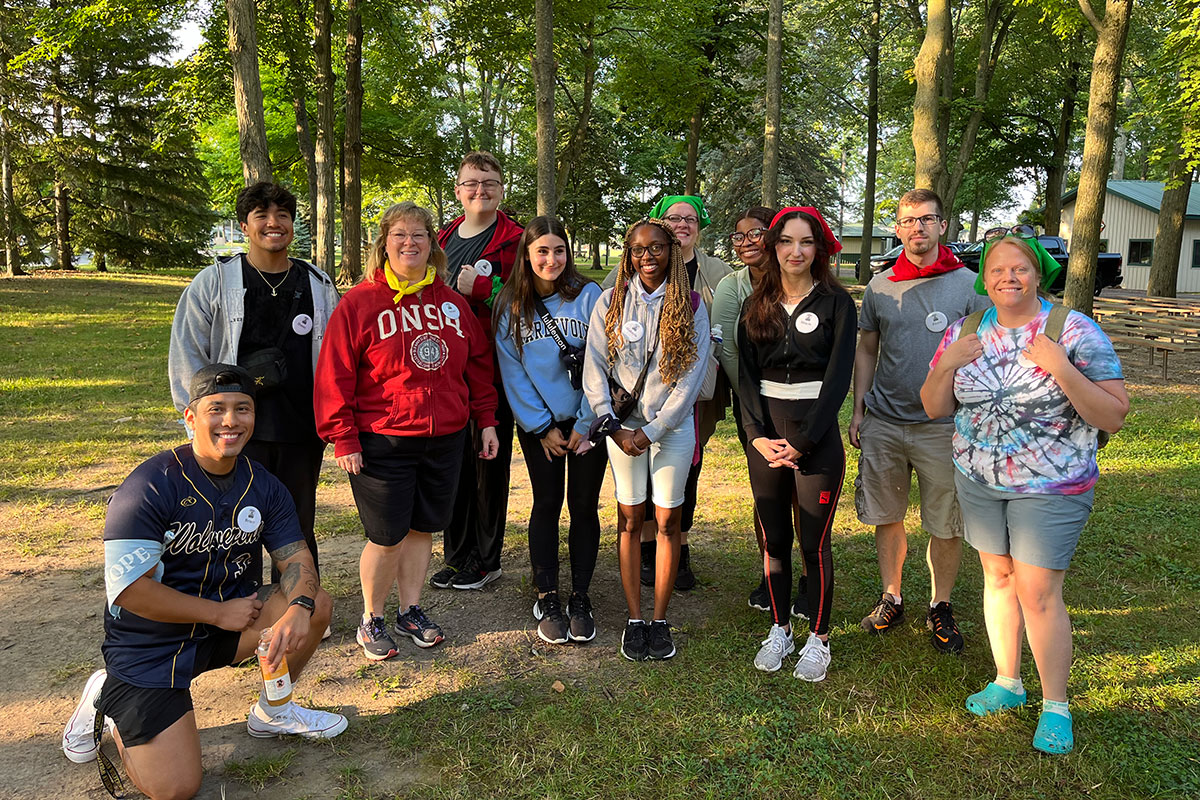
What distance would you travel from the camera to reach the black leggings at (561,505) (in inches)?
154

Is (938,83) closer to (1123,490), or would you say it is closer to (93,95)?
(1123,490)

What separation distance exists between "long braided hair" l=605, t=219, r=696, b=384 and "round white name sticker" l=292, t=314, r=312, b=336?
1411mm

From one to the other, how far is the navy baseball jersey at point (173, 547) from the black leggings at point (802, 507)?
2.20 metres

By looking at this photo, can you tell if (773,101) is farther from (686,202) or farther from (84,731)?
(84,731)

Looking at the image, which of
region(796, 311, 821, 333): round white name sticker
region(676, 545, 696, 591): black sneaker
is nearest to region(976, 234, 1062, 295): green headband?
region(796, 311, 821, 333): round white name sticker

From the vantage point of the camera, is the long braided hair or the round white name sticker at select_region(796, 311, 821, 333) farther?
the long braided hair

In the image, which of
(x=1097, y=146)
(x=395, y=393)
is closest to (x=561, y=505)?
(x=395, y=393)

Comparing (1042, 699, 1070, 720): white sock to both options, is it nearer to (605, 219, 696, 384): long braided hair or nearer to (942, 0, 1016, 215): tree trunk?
(605, 219, 696, 384): long braided hair

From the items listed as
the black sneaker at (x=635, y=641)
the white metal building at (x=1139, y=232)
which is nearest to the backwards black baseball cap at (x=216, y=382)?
the black sneaker at (x=635, y=641)

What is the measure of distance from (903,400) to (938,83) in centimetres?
654

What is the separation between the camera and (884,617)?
4098mm

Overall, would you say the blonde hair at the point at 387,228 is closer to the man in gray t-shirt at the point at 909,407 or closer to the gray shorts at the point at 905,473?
the man in gray t-shirt at the point at 909,407

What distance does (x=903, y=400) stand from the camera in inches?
152

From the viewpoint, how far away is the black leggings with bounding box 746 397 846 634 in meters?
3.63
